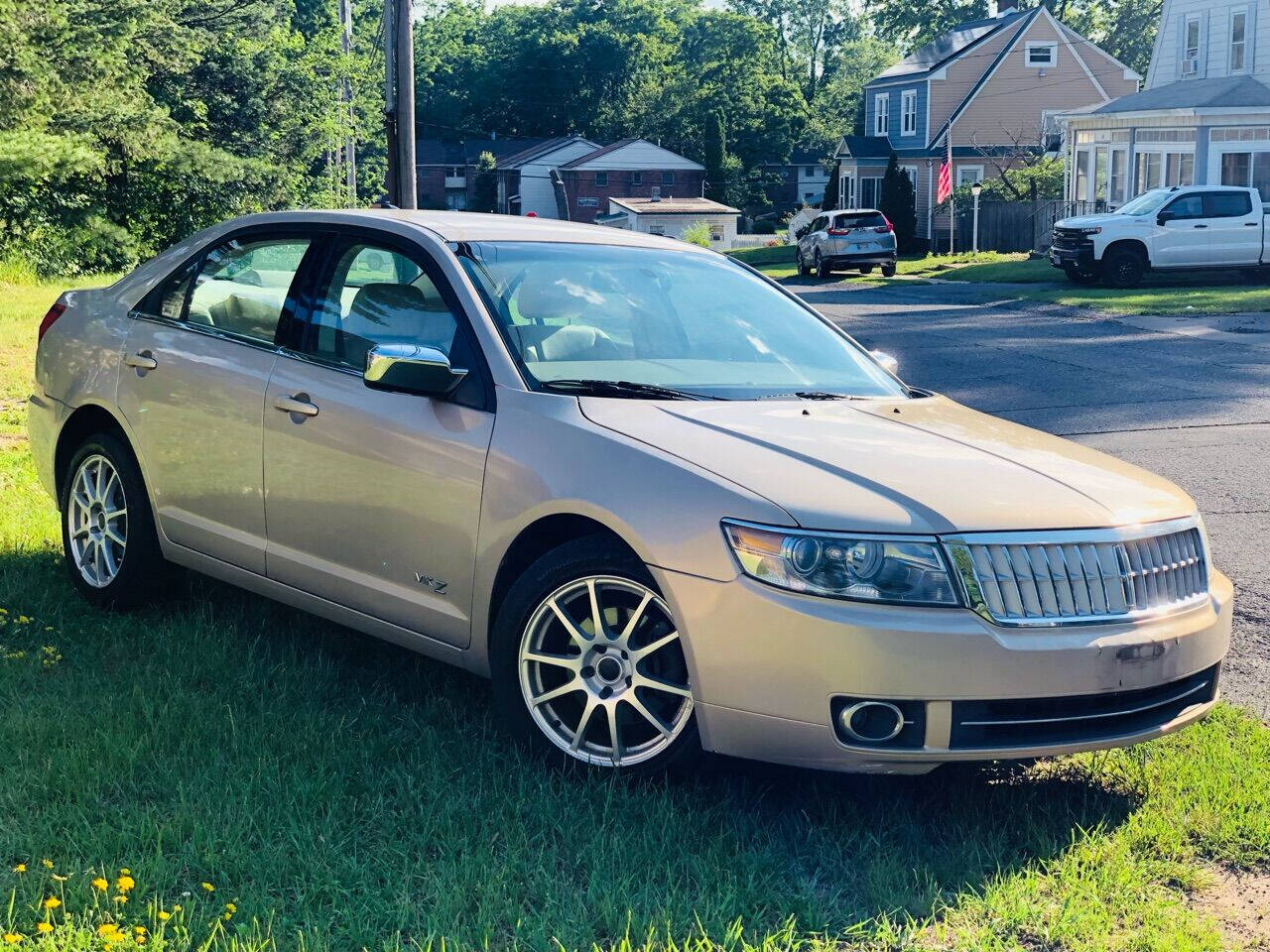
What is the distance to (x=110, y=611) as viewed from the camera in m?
6.12

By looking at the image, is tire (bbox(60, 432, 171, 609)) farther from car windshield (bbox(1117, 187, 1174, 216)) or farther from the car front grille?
car windshield (bbox(1117, 187, 1174, 216))

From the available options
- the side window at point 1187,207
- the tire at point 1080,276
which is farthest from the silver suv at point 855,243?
the side window at point 1187,207

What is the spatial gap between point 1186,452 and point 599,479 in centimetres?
737

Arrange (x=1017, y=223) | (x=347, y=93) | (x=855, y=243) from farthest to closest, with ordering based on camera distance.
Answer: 1. (x=347, y=93)
2. (x=1017, y=223)
3. (x=855, y=243)

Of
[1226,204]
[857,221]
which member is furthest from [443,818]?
[857,221]

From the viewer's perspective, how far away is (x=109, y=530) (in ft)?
20.3

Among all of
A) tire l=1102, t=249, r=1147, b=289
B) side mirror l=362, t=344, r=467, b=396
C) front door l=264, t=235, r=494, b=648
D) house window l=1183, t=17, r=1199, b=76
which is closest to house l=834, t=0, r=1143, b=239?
house window l=1183, t=17, r=1199, b=76

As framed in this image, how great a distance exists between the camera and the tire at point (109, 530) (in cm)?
605

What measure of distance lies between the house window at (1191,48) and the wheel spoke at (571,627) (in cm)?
4055

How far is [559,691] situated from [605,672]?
148mm

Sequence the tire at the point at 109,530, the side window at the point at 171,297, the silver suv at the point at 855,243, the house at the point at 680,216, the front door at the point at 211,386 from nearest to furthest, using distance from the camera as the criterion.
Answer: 1. the front door at the point at 211,386
2. the tire at the point at 109,530
3. the side window at the point at 171,297
4. the silver suv at the point at 855,243
5. the house at the point at 680,216

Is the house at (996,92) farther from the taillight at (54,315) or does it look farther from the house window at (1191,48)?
the taillight at (54,315)

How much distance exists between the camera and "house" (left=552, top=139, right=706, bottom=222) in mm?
94625

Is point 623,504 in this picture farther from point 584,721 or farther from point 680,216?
point 680,216
